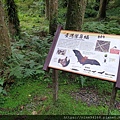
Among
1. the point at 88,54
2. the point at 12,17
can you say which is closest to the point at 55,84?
the point at 88,54

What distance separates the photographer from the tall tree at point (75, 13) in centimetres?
358

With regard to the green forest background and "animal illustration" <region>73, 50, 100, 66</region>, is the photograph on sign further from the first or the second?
the green forest background

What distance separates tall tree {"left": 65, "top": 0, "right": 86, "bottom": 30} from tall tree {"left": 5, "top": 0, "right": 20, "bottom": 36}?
3.16 meters

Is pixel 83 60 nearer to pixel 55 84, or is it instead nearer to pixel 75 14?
pixel 55 84

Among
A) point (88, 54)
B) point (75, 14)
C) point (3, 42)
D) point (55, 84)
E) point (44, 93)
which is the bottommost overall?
point (44, 93)

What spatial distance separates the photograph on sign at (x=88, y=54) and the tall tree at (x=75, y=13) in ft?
3.27

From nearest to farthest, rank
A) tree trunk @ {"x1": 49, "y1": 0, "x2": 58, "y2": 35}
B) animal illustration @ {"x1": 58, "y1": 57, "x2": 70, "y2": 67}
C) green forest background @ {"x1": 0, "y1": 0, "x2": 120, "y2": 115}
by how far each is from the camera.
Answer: animal illustration @ {"x1": 58, "y1": 57, "x2": 70, "y2": 67}, green forest background @ {"x1": 0, "y1": 0, "x2": 120, "y2": 115}, tree trunk @ {"x1": 49, "y1": 0, "x2": 58, "y2": 35}

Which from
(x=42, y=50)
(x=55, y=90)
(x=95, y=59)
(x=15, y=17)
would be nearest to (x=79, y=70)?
(x=95, y=59)

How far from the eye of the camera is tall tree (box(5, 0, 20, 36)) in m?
5.99

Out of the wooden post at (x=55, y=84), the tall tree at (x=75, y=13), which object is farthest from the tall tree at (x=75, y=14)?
the wooden post at (x=55, y=84)

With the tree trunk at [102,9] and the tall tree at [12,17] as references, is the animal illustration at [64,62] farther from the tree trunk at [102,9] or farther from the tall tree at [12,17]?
the tree trunk at [102,9]

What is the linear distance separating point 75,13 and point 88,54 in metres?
1.48

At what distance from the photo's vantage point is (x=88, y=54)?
2.50m

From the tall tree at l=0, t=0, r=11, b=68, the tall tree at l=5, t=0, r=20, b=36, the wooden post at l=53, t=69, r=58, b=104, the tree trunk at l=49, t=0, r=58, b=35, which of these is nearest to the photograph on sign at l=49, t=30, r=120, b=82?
the wooden post at l=53, t=69, r=58, b=104
